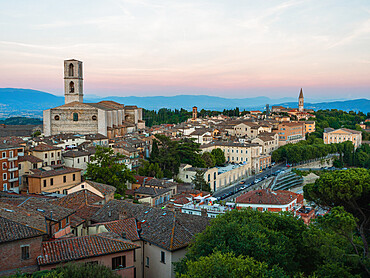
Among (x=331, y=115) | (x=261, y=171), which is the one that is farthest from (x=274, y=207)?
(x=331, y=115)

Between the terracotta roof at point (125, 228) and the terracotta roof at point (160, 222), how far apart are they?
0.35m

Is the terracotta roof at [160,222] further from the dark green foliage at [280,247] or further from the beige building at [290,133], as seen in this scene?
the beige building at [290,133]

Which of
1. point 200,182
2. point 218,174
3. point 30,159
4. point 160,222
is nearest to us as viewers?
point 160,222

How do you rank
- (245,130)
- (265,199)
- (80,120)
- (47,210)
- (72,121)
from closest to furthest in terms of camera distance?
(47,210) → (265,199) → (80,120) → (72,121) → (245,130)

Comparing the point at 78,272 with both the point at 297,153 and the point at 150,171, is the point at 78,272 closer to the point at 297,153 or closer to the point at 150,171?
the point at 150,171

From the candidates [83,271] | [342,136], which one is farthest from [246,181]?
[342,136]

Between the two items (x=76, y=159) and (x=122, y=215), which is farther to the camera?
(x=76, y=159)

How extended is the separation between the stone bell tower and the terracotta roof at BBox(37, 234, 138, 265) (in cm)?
5214

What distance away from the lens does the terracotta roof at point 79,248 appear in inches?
471

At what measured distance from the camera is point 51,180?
2817 centimetres

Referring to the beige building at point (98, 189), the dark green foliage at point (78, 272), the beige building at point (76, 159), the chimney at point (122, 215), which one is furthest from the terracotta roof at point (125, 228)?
the beige building at point (76, 159)

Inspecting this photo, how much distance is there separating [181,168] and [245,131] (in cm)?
3216

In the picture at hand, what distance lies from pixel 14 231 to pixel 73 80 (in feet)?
176

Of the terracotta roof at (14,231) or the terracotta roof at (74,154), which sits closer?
the terracotta roof at (14,231)
